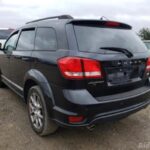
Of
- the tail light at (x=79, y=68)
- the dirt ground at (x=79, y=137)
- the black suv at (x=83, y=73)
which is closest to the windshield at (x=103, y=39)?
the black suv at (x=83, y=73)

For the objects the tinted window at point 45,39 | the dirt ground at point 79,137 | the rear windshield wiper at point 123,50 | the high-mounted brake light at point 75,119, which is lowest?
the dirt ground at point 79,137

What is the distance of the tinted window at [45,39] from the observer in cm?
290

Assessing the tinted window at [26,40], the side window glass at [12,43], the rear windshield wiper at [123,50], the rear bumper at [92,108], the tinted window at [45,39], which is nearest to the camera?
the rear bumper at [92,108]

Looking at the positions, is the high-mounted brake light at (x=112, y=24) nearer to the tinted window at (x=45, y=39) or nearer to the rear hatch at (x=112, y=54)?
the rear hatch at (x=112, y=54)

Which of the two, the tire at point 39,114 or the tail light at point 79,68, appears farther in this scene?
the tire at point 39,114

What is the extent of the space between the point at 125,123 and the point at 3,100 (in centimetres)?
273

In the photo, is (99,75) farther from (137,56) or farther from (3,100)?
(3,100)

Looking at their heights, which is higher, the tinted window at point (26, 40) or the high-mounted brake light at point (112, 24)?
the high-mounted brake light at point (112, 24)

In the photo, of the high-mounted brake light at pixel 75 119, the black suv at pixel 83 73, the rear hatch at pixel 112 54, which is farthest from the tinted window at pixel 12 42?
the high-mounted brake light at pixel 75 119

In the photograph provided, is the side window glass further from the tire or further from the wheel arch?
the tire

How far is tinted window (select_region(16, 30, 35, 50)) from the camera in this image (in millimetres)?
3515

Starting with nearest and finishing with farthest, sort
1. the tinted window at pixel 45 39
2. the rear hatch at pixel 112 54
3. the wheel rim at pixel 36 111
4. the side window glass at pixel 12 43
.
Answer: the rear hatch at pixel 112 54
the tinted window at pixel 45 39
the wheel rim at pixel 36 111
the side window glass at pixel 12 43

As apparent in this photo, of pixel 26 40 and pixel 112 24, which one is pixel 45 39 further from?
pixel 112 24

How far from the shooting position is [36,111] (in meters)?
3.25
